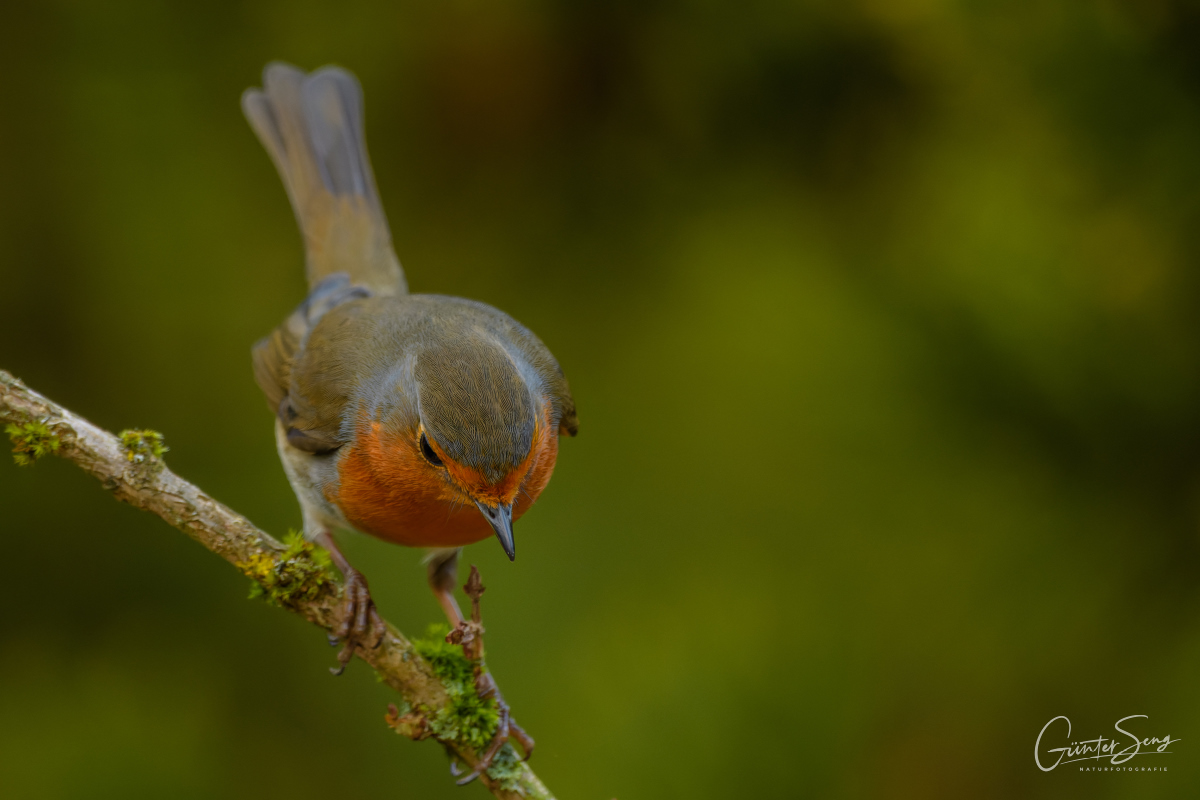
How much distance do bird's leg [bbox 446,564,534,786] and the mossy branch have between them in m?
0.04

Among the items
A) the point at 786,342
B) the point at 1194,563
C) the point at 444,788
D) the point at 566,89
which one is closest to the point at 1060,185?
the point at 786,342

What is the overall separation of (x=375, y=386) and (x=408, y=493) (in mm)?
421

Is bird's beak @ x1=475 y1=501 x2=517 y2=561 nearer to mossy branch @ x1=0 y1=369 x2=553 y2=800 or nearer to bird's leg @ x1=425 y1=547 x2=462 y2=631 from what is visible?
mossy branch @ x1=0 y1=369 x2=553 y2=800

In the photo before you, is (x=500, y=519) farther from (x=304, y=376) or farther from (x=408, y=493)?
(x=304, y=376)

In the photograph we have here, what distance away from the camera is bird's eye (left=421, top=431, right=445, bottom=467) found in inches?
107

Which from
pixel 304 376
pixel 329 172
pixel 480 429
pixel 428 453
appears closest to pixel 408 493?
pixel 428 453

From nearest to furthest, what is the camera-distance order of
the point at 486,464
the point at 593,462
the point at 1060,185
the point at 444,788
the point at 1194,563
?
the point at 486,464 → the point at 1194,563 → the point at 1060,185 → the point at 444,788 → the point at 593,462

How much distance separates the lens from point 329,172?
4258 millimetres

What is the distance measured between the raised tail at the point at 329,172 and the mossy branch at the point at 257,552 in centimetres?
182

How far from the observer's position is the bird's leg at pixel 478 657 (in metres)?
2.31

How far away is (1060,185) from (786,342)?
112 cm

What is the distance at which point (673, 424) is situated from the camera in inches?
166

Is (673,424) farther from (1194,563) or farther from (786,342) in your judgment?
(1194,563)

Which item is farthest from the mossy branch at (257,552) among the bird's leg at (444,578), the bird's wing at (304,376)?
the bird's leg at (444,578)
